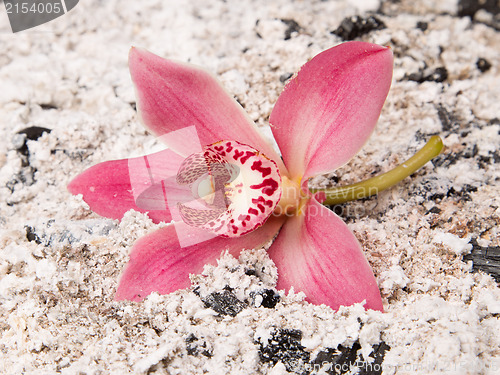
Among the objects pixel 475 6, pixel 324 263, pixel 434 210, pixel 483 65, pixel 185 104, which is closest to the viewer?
pixel 324 263

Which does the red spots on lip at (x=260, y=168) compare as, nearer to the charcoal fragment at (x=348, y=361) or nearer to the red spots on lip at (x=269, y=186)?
the red spots on lip at (x=269, y=186)

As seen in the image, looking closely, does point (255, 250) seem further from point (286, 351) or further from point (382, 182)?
point (382, 182)

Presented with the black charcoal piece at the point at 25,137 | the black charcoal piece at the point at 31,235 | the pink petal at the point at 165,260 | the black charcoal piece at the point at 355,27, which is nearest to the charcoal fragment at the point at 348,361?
the pink petal at the point at 165,260

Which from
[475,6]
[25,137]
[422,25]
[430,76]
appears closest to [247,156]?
[25,137]

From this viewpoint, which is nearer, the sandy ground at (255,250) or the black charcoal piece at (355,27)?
the sandy ground at (255,250)

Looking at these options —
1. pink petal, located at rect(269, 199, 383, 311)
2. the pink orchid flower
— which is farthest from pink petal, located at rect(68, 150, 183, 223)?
pink petal, located at rect(269, 199, 383, 311)

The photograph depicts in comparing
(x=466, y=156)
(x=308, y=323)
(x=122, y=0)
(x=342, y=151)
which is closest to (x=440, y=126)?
(x=466, y=156)
